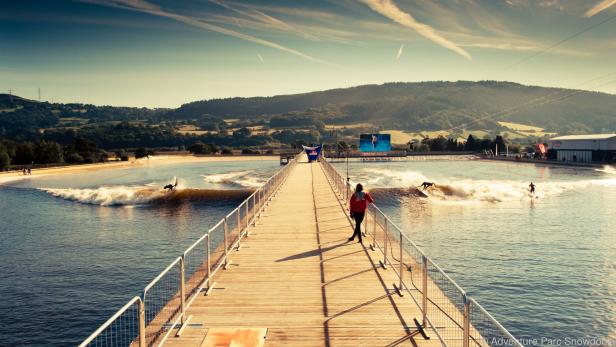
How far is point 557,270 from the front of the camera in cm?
2447

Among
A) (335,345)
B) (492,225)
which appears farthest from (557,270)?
(335,345)

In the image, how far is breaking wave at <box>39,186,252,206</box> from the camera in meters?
55.3

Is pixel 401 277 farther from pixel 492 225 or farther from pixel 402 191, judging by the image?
pixel 402 191

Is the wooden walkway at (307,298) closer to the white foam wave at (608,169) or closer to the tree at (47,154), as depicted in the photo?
the white foam wave at (608,169)

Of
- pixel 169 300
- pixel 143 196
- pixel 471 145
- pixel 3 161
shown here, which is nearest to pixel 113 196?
pixel 143 196

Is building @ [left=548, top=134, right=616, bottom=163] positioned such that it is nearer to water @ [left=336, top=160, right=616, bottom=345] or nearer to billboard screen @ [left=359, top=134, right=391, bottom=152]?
water @ [left=336, top=160, right=616, bottom=345]

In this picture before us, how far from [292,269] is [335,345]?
5998mm

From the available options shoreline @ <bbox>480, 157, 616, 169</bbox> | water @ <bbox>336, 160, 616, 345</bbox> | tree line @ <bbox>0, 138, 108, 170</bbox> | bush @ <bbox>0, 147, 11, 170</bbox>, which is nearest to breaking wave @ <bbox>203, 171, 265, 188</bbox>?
water @ <bbox>336, 160, 616, 345</bbox>

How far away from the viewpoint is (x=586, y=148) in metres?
101

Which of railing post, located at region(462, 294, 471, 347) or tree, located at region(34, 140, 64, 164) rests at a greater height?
tree, located at region(34, 140, 64, 164)

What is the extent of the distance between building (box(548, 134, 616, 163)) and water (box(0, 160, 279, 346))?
248ft

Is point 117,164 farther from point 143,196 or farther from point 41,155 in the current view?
point 143,196

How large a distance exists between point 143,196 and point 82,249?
28.7 metres

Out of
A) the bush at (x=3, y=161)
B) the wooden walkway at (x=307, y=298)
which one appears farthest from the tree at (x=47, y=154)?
the wooden walkway at (x=307, y=298)
